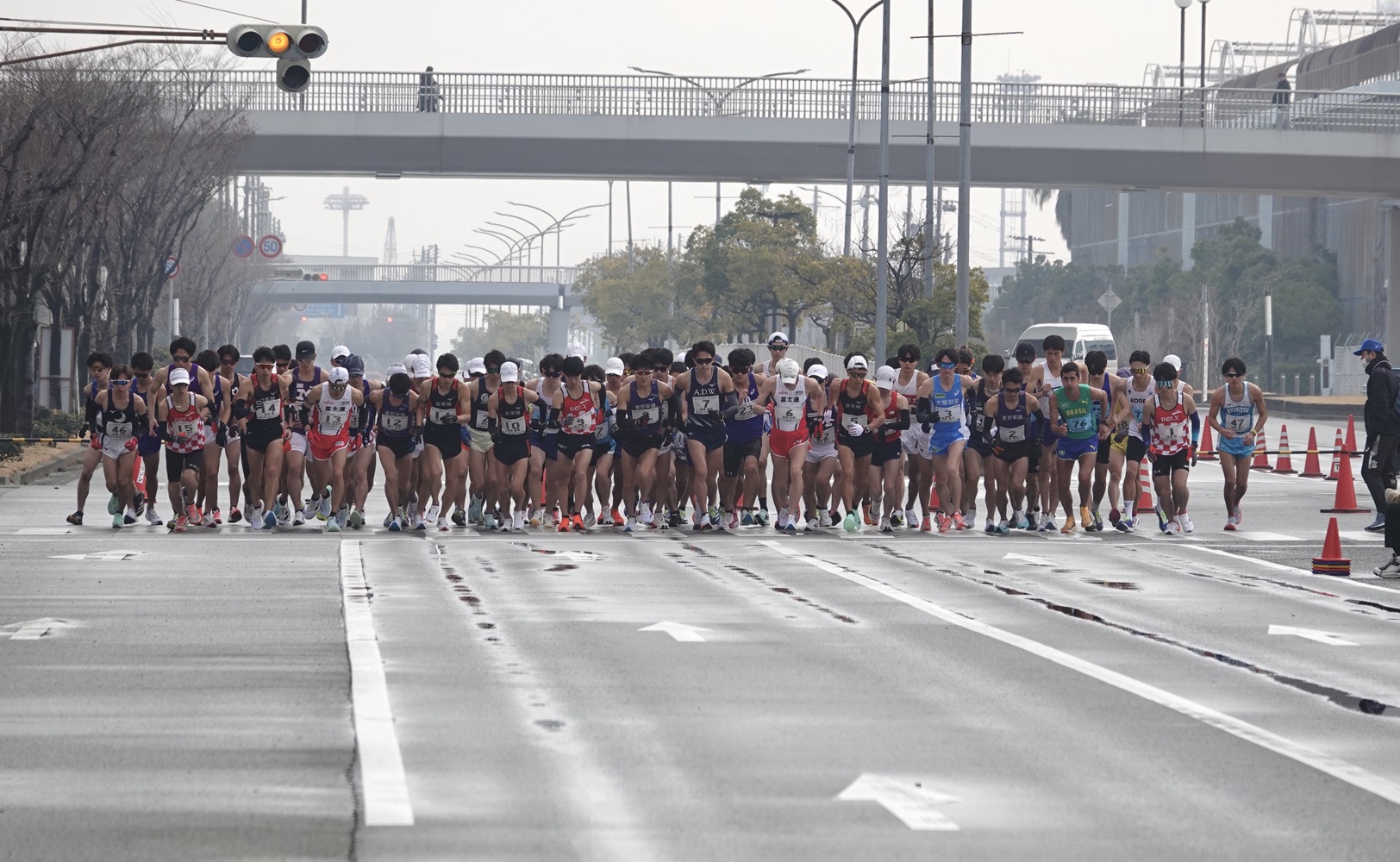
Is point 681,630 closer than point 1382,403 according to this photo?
Yes

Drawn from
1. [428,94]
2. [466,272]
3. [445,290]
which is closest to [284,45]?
[428,94]

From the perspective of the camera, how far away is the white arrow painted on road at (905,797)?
755 centimetres

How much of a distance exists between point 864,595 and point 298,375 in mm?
7997

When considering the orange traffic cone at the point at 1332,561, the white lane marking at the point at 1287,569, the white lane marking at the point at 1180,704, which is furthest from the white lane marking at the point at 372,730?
the orange traffic cone at the point at 1332,561

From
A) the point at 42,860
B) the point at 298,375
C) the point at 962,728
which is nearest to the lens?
the point at 42,860

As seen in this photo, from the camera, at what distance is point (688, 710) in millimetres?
9953

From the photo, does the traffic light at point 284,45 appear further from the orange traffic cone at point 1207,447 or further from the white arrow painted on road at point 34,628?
the orange traffic cone at point 1207,447

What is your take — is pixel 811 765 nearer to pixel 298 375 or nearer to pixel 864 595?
pixel 864 595

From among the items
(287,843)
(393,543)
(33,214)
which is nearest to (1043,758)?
(287,843)

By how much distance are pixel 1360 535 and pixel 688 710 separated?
1333cm

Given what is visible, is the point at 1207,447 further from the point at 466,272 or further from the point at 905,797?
the point at 466,272

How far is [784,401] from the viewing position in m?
21.3

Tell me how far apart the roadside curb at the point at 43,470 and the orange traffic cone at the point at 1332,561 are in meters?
17.9

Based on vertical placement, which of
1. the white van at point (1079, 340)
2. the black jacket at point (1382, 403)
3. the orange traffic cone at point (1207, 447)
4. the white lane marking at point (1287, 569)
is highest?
the white van at point (1079, 340)
